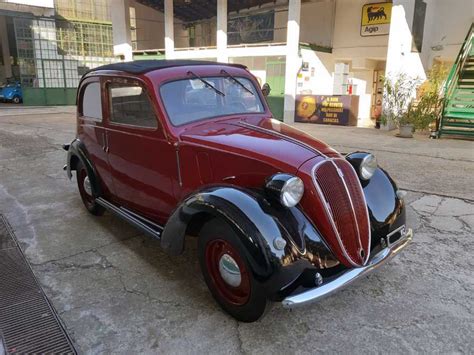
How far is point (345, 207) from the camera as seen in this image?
2635 mm

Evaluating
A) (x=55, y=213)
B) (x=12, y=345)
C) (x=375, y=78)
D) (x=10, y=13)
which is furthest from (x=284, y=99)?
(x=10, y=13)

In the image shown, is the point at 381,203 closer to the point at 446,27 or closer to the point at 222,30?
the point at 446,27

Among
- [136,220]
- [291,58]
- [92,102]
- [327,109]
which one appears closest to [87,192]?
[92,102]

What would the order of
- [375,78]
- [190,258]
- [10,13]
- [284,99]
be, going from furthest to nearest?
[10,13], [375,78], [284,99], [190,258]

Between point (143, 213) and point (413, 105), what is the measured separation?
33.8 ft

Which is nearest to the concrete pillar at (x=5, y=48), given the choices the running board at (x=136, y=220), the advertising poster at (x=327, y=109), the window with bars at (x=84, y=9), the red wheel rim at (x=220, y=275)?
the window with bars at (x=84, y=9)

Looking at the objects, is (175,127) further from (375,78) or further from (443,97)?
(375,78)

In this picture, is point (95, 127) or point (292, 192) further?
point (95, 127)

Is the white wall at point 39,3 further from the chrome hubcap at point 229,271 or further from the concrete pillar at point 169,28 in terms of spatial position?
the chrome hubcap at point 229,271

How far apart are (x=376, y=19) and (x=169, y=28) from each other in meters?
10.1

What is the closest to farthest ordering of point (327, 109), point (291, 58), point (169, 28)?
point (327, 109) < point (291, 58) < point (169, 28)

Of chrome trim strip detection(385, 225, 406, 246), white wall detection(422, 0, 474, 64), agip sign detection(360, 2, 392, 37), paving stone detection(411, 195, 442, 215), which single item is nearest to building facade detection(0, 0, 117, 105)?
agip sign detection(360, 2, 392, 37)

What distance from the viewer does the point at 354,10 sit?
16.4 m

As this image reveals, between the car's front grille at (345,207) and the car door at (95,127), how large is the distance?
96.9 inches
